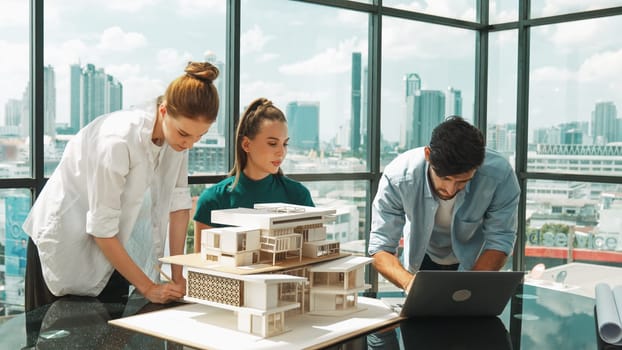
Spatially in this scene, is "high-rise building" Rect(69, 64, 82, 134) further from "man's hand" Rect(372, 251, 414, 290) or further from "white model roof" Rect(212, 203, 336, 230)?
"white model roof" Rect(212, 203, 336, 230)

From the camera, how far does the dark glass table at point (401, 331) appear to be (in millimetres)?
1411

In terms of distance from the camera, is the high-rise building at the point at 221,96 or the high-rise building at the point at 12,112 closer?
the high-rise building at the point at 12,112

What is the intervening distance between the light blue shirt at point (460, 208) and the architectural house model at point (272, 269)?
68 centimetres

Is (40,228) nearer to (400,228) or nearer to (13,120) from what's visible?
(400,228)

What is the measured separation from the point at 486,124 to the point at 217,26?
7.38 ft

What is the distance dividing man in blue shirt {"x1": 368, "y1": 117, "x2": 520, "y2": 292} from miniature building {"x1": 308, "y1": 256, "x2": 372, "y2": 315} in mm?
521

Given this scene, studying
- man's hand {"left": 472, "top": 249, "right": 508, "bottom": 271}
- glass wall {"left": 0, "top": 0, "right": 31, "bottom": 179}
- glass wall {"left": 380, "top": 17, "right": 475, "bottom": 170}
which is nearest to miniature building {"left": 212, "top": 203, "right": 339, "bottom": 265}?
man's hand {"left": 472, "top": 249, "right": 508, "bottom": 271}

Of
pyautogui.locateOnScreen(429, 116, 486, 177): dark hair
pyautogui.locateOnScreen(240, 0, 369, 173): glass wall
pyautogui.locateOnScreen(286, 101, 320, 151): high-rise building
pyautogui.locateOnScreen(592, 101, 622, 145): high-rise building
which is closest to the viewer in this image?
pyautogui.locateOnScreen(429, 116, 486, 177): dark hair

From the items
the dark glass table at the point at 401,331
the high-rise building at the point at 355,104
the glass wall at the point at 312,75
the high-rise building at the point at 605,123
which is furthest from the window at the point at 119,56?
the high-rise building at the point at 605,123

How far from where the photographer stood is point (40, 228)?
192 cm

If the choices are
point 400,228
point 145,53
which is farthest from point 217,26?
point 400,228

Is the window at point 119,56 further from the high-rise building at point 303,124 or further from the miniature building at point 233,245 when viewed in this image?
the miniature building at point 233,245

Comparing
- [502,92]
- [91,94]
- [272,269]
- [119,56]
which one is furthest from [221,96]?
[272,269]

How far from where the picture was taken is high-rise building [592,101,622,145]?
172 inches
